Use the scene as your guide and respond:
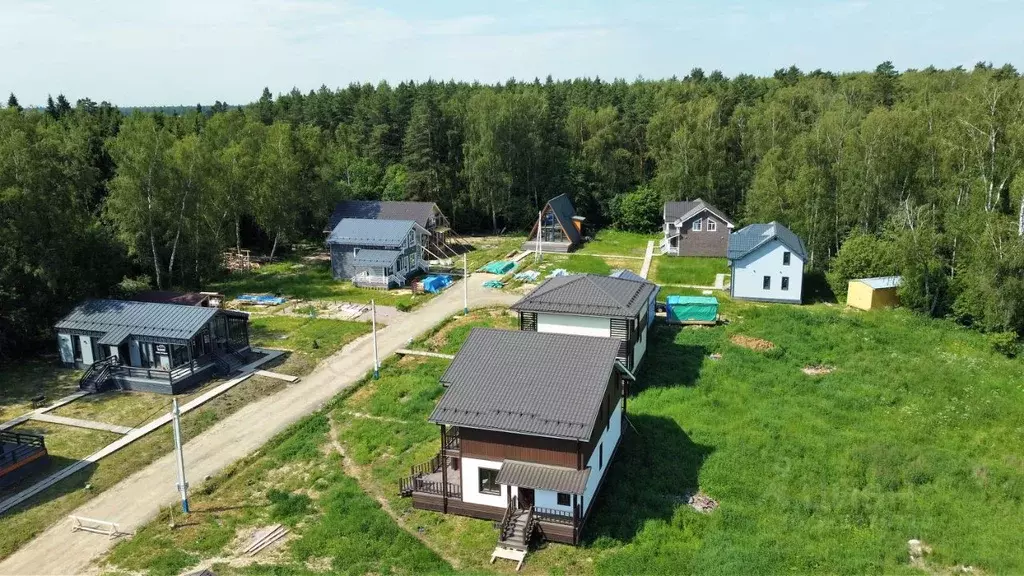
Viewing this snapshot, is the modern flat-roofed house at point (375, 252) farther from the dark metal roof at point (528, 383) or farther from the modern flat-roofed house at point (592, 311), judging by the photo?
the dark metal roof at point (528, 383)

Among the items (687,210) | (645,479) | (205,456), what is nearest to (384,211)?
(687,210)

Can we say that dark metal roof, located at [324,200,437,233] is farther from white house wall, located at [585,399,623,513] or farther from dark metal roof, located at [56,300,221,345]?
white house wall, located at [585,399,623,513]

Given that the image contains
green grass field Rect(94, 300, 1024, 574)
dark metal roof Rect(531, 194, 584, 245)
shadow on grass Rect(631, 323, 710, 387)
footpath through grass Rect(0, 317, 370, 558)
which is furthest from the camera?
dark metal roof Rect(531, 194, 584, 245)

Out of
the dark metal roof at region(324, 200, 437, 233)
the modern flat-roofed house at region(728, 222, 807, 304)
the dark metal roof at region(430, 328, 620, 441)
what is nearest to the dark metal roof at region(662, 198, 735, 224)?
the modern flat-roofed house at region(728, 222, 807, 304)

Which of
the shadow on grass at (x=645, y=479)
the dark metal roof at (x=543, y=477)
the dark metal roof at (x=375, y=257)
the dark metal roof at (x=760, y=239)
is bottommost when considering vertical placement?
the shadow on grass at (x=645, y=479)

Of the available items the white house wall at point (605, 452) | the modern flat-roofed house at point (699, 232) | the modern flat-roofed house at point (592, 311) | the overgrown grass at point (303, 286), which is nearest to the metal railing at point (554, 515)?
the white house wall at point (605, 452)

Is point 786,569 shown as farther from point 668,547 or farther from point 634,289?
point 634,289

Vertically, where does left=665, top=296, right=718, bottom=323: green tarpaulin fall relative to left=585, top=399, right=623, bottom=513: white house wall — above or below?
above

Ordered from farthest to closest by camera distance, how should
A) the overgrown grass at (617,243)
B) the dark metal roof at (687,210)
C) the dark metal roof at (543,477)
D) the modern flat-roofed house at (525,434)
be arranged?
1. the overgrown grass at (617,243)
2. the dark metal roof at (687,210)
3. the modern flat-roofed house at (525,434)
4. the dark metal roof at (543,477)
